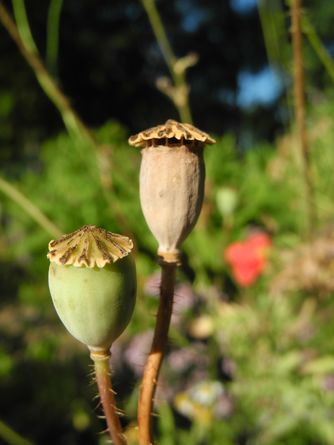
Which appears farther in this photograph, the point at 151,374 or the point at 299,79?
the point at 299,79

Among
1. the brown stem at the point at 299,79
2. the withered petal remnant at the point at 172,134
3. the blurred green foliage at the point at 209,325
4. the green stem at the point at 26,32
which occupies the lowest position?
the blurred green foliage at the point at 209,325

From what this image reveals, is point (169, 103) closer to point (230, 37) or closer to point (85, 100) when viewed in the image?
point (85, 100)

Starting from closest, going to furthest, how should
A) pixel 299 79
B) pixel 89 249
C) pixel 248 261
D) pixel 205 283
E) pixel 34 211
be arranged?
pixel 89 249, pixel 34 211, pixel 299 79, pixel 205 283, pixel 248 261

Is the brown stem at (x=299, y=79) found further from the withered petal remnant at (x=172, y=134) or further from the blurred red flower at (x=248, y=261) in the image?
the blurred red flower at (x=248, y=261)

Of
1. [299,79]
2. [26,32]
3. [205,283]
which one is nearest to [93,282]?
[299,79]

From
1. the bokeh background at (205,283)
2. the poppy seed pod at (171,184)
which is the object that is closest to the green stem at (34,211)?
the bokeh background at (205,283)

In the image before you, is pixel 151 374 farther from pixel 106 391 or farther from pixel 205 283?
pixel 205 283

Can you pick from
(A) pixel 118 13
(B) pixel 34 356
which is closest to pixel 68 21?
(A) pixel 118 13
